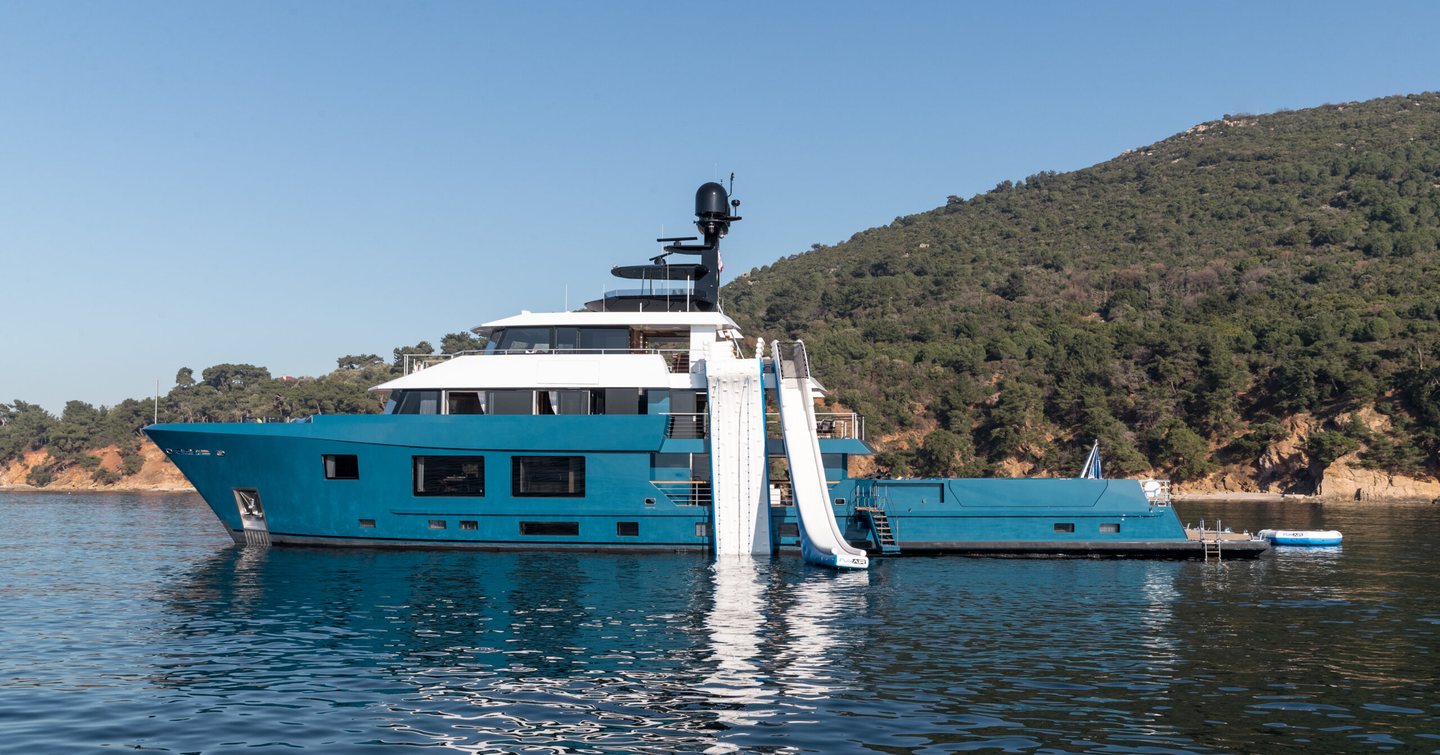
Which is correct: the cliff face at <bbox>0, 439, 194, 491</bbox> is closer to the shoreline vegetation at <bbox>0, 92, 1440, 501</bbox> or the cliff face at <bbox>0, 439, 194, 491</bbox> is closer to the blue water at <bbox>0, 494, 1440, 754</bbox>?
the shoreline vegetation at <bbox>0, 92, 1440, 501</bbox>

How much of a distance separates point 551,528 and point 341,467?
5696 mm

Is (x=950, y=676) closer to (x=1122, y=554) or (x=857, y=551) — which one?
(x=857, y=551)

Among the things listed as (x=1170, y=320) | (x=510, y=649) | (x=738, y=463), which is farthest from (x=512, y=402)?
(x=1170, y=320)

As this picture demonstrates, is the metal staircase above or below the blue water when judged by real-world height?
above

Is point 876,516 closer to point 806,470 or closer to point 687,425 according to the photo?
point 806,470

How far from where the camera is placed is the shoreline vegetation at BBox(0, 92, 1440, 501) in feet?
249

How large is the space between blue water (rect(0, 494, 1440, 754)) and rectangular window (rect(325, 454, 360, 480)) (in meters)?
2.35

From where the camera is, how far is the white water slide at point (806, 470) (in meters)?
28.1

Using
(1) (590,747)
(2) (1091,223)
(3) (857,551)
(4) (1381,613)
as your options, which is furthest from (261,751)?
(2) (1091,223)

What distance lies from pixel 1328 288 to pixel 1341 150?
168ft

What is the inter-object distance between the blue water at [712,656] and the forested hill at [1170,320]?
5030 centimetres

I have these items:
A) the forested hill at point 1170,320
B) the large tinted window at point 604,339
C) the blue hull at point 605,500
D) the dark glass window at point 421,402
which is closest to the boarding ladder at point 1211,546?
the blue hull at point 605,500

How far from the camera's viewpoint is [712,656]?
56.1 feet

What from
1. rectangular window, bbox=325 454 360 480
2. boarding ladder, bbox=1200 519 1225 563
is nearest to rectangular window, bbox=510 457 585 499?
rectangular window, bbox=325 454 360 480
